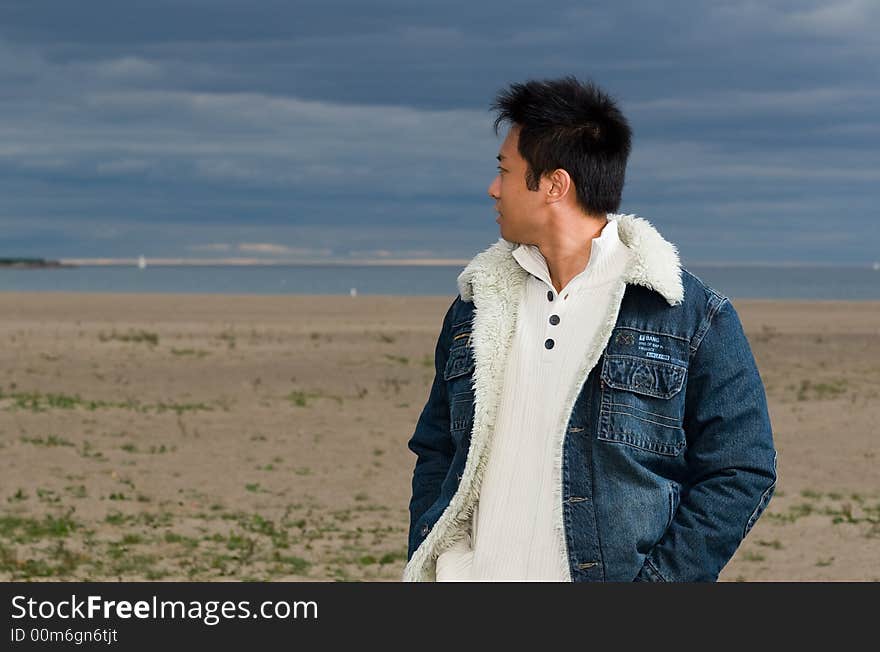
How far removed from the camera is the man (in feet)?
10.6

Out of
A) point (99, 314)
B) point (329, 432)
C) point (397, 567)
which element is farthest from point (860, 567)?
point (99, 314)

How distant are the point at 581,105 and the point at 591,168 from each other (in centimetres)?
16

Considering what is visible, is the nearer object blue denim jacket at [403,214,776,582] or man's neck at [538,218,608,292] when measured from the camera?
blue denim jacket at [403,214,776,582]

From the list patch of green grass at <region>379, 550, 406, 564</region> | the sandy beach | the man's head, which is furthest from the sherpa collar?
patch of green grass at <region>379, 550, 406, 564</region>

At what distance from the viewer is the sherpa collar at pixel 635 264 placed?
3330 millimetres

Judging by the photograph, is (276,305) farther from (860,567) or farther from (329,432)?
(860,567)

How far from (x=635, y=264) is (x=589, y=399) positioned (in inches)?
14.7

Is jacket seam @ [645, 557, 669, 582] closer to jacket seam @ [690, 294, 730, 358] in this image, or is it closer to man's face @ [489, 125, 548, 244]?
jacket seam @ [690, 294, 730, 358]

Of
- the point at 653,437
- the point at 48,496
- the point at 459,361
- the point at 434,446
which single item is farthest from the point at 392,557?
the point at 653,437

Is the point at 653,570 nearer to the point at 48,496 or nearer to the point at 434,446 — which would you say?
the point at 434,446

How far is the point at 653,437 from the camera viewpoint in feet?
10.7

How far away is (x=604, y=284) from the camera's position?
343 centimetres

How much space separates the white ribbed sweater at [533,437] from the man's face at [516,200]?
0.39ft

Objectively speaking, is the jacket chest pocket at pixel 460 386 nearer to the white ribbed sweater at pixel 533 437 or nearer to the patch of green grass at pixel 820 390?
the white ribbed sweater at pixel 533 437
